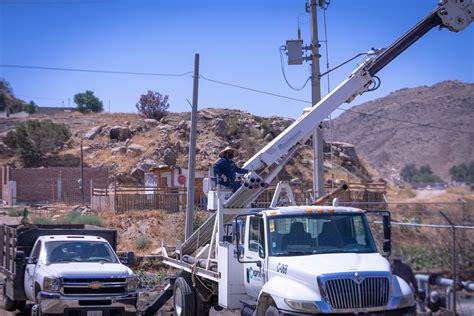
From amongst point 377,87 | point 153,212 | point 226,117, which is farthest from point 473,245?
point 226,117

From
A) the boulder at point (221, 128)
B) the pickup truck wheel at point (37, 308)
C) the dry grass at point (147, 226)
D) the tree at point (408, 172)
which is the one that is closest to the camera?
the pickup truck wheel at point (37, 308)

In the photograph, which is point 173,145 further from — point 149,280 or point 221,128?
point 149,280

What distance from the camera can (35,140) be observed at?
63.4 m

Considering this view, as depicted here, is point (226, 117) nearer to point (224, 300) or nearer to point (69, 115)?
point (69, 115)

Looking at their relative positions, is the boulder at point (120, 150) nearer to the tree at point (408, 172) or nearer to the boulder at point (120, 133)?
the boulder at point (120, 133)

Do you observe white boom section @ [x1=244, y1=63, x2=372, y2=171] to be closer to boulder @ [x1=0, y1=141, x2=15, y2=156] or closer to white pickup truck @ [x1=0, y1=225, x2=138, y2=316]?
white pickup truck @ [x1=0, y1=225, x2=138, y2=316]

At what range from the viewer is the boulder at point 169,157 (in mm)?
56000

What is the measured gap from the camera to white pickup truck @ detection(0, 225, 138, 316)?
13.2 m

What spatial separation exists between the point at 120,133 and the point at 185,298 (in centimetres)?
5266

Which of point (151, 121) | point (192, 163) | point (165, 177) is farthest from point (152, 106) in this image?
point (192, 163)

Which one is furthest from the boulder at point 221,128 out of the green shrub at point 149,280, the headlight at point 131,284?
the headlight at point 131,284

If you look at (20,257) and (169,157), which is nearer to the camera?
(20,257)

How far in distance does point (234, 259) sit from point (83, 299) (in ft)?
10.8

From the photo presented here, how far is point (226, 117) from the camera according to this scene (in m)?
65.2
